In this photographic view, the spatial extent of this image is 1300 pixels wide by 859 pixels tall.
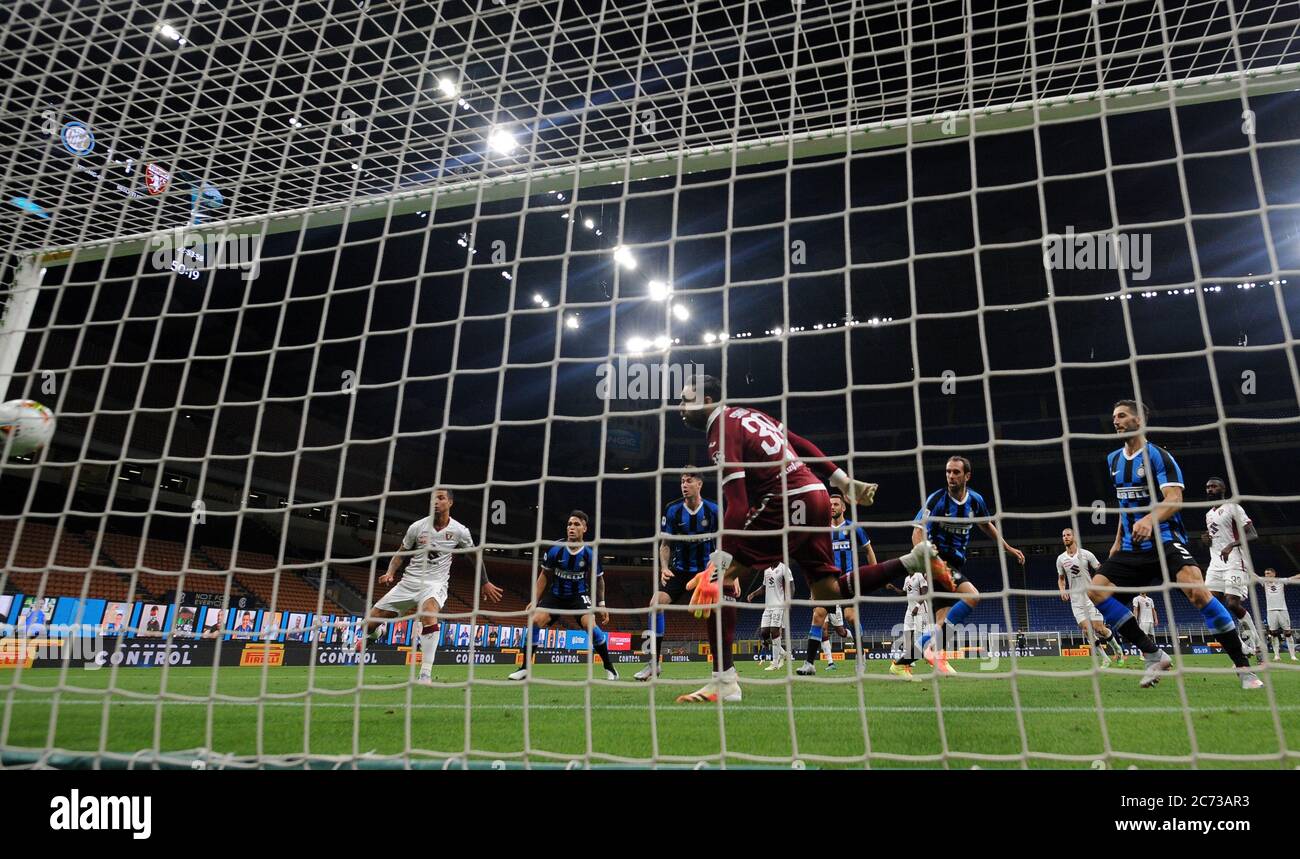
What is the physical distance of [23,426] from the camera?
4438mm

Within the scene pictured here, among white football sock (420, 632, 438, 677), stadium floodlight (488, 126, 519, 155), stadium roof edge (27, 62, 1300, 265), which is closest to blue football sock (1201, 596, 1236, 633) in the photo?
stadium roof edge (27, 62, 1300, 265)

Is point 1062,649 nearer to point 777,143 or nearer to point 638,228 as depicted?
point 638,228

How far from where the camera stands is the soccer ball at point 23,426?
4.41 meters

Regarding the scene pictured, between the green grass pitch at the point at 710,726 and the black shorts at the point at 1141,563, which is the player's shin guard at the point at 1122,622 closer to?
the black shorts at the point at 1141,563

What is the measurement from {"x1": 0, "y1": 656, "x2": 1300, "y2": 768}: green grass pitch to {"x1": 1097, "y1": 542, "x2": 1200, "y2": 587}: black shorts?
80 centimetres

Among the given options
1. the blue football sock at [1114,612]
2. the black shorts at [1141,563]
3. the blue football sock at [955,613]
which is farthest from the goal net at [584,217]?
the black shorts at [1141,563]

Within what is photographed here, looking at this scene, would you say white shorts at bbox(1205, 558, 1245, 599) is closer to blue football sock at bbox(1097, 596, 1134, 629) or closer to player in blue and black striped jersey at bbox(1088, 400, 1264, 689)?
player in blue and black striped jersey at bbox(1088, 400, 1264, 689)

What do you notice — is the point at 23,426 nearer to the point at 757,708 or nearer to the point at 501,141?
the point at 501,141

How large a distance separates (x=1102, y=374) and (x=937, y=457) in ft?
20.5

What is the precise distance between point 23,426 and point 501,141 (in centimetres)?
338

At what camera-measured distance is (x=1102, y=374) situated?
25688 millimetres

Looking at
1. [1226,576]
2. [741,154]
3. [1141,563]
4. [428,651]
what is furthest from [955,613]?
[428,651]

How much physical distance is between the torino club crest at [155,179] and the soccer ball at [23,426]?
1786mm

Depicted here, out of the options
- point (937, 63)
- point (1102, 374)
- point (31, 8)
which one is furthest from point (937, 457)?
point (31, 8)
